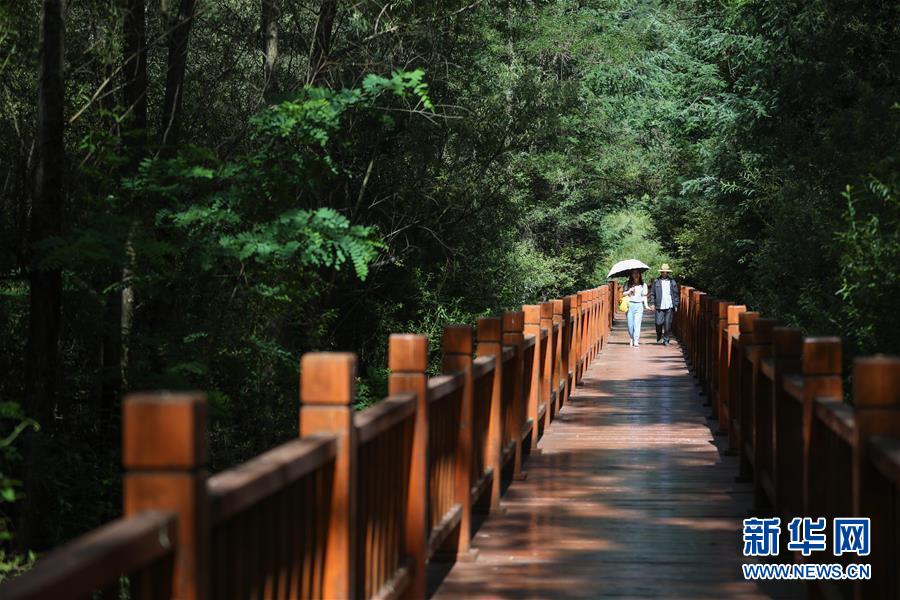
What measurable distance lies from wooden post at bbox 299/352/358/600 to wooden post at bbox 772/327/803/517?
3000 millimetres

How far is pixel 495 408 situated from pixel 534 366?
122 inches

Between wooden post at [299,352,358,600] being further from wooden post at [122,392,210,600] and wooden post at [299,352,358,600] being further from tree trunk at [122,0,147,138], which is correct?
tree trunk at [122,0,147,138]

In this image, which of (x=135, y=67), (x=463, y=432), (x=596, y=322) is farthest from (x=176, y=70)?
(x=596, y=322)

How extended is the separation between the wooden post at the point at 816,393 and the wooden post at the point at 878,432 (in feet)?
3.42

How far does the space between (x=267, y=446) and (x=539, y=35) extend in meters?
22.8

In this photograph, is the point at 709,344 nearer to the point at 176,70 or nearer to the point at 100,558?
the point at 176,70

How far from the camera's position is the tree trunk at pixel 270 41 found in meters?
17.6

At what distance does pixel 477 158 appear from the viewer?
22000 millimetres

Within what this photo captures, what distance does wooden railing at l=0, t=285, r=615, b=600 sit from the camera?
9.25ft

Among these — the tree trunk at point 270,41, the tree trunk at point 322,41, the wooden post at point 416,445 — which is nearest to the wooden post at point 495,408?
the wooden post at point 416,445

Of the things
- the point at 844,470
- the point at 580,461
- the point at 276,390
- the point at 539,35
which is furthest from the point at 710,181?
the point at 844,470

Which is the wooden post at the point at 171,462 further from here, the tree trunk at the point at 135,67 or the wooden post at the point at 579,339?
the wooden post at the point at 579,339

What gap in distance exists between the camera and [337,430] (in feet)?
15.1

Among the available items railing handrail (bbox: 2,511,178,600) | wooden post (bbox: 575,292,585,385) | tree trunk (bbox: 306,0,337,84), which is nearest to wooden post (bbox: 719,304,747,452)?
wooden post (bbox: 575,292,585,385)
